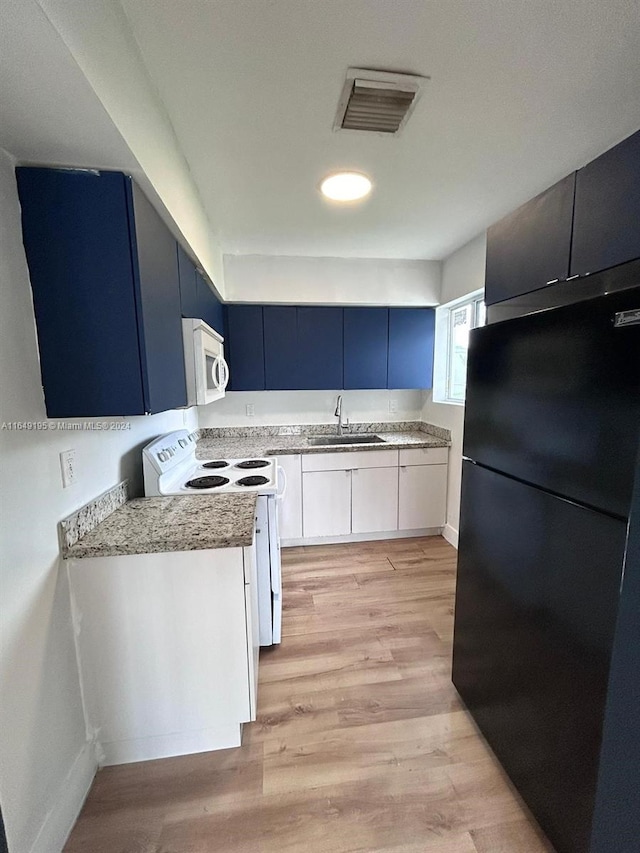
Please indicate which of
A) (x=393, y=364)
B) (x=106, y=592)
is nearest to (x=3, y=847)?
(x=106, y=592)

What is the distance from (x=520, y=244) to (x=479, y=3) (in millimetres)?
663

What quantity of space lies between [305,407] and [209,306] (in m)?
1.43

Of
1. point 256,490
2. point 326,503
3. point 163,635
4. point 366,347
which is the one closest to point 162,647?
point 163,635

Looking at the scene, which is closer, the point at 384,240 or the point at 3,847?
the point at 3,847

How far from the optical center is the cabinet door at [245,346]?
3.09 metres

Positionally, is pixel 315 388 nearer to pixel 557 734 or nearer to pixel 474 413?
pixel 474 413

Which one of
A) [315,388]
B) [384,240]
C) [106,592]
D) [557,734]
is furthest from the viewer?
[315,388]

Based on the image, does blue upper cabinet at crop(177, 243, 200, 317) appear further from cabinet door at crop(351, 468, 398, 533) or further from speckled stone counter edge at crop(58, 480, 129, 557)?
cabinet door at crop(351, 468, 398, 533)

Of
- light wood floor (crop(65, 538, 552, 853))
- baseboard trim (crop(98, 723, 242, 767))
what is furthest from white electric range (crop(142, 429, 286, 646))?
baseboard trim (crop(98, 723, 242, 767))

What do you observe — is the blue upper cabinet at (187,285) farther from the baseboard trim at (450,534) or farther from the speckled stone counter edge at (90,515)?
the baseboard trim at (450,534)

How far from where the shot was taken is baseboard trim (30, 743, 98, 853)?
1.02 metres

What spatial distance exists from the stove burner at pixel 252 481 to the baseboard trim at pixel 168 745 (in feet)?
3.32

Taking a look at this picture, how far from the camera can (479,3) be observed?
94 centimetres

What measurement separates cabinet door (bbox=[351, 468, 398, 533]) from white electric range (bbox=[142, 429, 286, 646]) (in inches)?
45.3
